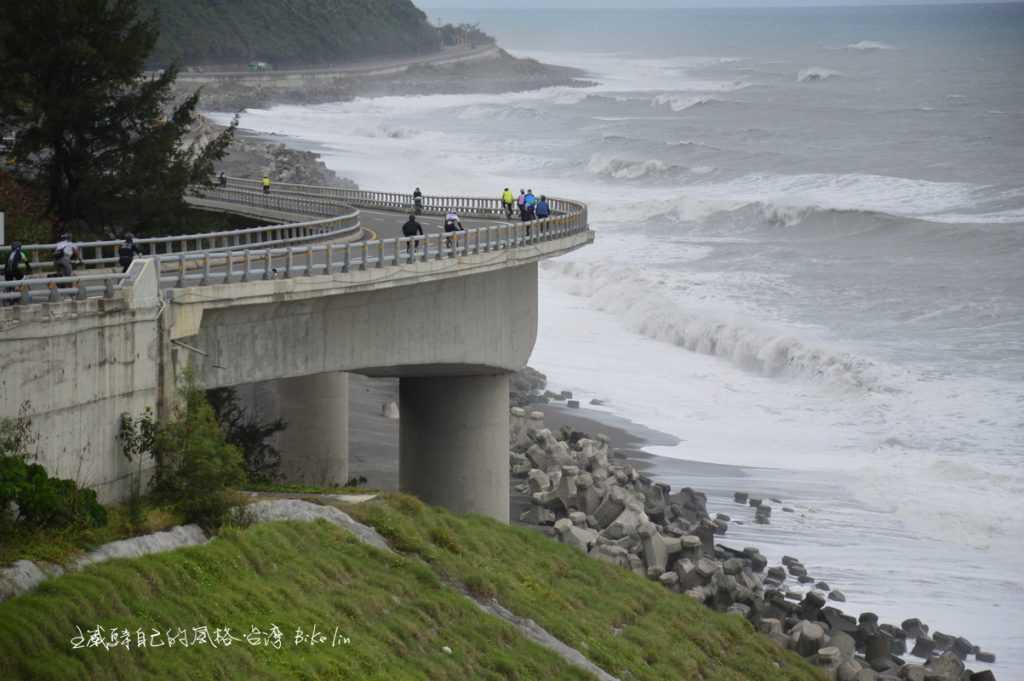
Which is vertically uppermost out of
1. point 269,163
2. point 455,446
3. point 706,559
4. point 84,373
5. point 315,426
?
point 269,163

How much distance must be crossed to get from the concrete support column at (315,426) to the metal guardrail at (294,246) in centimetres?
357

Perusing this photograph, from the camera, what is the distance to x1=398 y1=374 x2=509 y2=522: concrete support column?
37.4 metres

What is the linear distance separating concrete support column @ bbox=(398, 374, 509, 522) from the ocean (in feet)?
18.5

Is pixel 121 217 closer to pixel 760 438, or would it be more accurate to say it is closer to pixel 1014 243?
pixel 760 438

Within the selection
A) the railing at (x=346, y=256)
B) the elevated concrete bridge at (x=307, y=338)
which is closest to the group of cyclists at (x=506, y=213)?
the railing at (x=346, y=256)

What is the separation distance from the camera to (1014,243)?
84.2 m

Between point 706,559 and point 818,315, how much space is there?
33441mm

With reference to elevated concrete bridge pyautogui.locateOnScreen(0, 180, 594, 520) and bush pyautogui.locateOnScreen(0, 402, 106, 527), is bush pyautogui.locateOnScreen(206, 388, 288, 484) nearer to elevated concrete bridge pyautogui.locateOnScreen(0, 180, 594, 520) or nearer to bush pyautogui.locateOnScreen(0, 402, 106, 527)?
elevated concrete bridge pyautogui.locateOnScreen(0, 180, 594, 520)

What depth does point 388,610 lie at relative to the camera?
24953mm

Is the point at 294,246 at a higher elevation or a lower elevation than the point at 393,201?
lower

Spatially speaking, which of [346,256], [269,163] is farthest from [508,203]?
[269,163]

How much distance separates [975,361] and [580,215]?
70.4 ft

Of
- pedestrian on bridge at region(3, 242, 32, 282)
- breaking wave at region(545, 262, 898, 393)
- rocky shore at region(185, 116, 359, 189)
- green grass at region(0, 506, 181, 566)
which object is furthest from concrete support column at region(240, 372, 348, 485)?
rocky shore at region(185, 116, 359, 189)

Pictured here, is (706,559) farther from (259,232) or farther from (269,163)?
(269,163)
